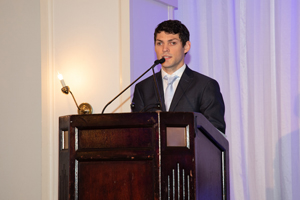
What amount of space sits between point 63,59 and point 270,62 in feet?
5.59

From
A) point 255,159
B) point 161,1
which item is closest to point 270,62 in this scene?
point 255,159

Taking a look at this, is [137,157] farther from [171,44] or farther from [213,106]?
[171,44]

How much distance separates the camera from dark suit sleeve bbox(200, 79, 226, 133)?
97.5 inches

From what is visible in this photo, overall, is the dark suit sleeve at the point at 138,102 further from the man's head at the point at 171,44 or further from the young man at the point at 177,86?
the man's head at the point at 171,44

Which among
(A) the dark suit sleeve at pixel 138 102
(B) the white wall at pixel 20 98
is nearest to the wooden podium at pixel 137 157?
(A) the dark suit sleeve at pixel 138 102

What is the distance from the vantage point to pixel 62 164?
1.83m

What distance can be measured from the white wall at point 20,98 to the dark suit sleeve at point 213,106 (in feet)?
5.35

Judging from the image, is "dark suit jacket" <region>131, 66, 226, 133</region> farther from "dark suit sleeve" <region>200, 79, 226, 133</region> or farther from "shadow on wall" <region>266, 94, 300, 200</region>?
"shadow on wall" <region>266, 94, 300, 200</region>

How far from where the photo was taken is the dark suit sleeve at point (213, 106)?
2.48 meters

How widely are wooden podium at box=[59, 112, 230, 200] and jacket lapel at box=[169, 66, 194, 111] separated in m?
0.86

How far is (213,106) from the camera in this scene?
2.53 m

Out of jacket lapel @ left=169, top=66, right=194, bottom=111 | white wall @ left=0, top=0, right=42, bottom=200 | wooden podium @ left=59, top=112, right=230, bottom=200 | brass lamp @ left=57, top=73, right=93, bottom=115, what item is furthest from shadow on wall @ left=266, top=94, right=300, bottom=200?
white wall @ left=0, top=0, right=42, bottom=200

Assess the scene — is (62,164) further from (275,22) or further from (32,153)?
(275,22)

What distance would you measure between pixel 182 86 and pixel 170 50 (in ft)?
0.94
